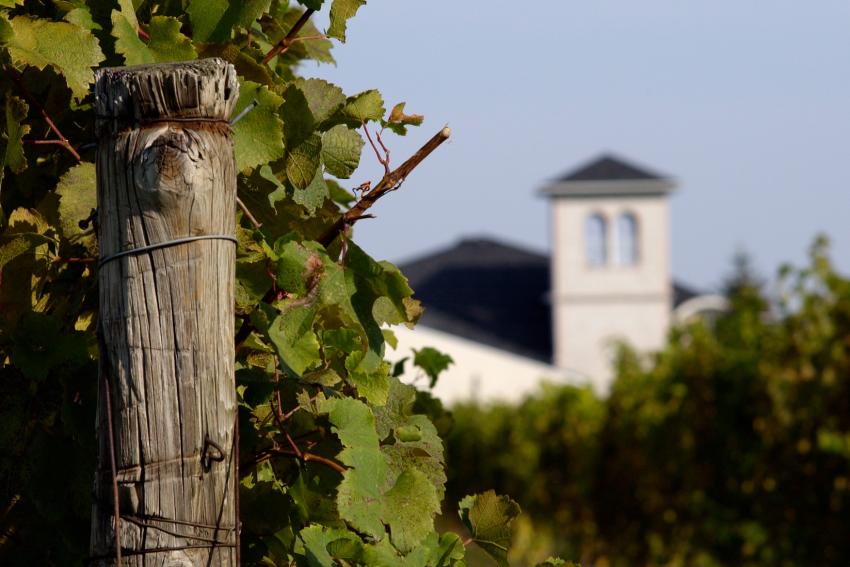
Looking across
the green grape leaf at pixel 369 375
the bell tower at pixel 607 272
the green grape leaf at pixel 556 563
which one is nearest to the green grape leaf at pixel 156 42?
the green grape leaf at pixel 369 375

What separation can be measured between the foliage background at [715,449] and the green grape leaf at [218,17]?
296cm

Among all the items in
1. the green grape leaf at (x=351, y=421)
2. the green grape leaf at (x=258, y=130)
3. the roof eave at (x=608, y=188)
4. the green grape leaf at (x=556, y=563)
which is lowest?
the roof eave at (x=608, y=188)

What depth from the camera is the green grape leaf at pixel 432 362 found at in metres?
2.72

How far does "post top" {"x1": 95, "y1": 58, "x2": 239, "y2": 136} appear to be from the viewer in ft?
5.16

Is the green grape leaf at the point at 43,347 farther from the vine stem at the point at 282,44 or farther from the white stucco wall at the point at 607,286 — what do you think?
the white stucco wall at the point at 607,286

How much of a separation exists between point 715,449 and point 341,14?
7.75 metres

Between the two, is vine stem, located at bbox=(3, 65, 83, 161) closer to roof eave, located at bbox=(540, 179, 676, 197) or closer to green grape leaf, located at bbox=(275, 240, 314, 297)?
green grape leaf, located at bbox=(275, 240, 314, 297)

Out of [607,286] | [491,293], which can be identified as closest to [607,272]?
[607,286]

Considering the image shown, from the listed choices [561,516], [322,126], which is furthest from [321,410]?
[561,516]

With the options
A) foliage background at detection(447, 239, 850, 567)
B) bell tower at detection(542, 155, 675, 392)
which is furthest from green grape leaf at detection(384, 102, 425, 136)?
bell tower at detection(542, 155, 675, 392)

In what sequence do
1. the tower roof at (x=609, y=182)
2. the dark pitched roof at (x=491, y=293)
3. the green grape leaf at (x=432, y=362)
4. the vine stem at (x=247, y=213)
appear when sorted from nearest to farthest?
the vine stem at (x=247, y=213) → the green grape leaf at (x=432, y=362) → the tower roof at (x=609, y=182) → the dark pitched roof at (x=491, y=293)

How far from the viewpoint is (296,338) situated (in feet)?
5.48

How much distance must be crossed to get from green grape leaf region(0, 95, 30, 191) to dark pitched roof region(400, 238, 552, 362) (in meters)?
38.8

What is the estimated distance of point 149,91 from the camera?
158 centimetres
